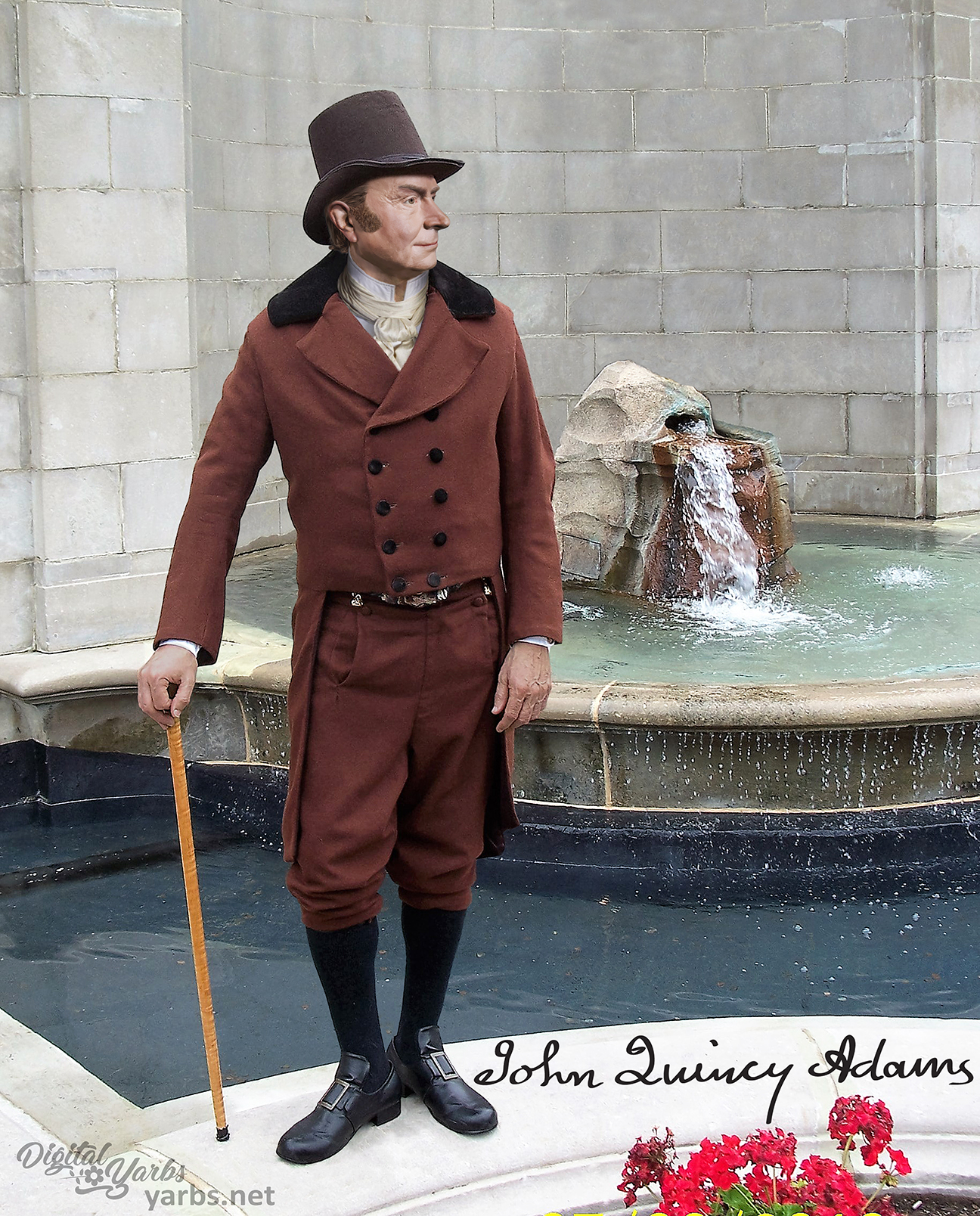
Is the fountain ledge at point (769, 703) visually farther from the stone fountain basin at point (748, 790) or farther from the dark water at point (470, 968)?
the dark water at point (470, 968)

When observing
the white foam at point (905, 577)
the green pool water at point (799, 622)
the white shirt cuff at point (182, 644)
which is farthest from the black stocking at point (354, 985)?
the white foam at point (905, 577)

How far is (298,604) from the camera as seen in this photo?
7.73 ft

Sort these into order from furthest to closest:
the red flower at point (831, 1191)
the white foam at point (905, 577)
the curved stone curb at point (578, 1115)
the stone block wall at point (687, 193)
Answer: the stone block wall at point (687, 193)
the white foam at point (905, 577)
the curved stone curb at point (578, 1115)
the red flower at point (831, 1191)

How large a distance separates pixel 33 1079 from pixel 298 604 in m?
1.00

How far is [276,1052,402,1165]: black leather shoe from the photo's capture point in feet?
7.33

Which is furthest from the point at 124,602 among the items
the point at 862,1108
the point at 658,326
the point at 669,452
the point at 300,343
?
the point at 658,326

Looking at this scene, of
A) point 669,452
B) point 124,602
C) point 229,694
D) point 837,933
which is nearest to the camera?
point 837,933

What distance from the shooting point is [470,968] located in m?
3.41

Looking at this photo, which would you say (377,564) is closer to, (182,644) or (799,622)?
(182,644)

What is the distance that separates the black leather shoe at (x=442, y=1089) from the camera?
2.29 metres

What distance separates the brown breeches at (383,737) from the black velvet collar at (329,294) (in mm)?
439

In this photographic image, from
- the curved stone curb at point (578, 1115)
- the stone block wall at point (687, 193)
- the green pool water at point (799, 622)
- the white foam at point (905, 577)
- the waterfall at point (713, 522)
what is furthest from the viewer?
the stone block wall at point (687, 193)

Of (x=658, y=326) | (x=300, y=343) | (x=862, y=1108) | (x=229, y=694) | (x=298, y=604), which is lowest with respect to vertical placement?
(x=862, y=1108)

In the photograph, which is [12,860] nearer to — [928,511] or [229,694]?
[229,694]
